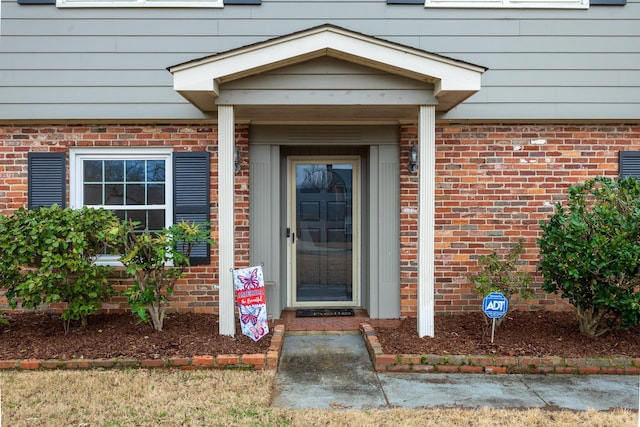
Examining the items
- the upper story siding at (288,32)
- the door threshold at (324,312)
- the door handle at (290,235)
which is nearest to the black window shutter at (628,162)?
the upper story siding at (288,32)

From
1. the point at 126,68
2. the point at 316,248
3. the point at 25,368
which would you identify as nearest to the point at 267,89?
the point at 126,68

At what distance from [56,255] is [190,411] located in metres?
2.29

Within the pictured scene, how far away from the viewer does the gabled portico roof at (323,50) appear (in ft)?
15.8

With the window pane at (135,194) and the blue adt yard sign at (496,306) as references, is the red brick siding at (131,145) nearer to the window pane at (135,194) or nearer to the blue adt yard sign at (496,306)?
the window pane at (135,194)

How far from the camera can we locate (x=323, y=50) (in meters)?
4.91

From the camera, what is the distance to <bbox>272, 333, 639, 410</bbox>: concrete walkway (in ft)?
13.0

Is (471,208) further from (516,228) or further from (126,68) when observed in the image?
(126,68)

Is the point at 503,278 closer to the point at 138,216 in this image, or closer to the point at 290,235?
the point at 290,235

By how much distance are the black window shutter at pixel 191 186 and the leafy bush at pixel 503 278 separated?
3.32 metres

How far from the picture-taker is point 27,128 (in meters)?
6.14

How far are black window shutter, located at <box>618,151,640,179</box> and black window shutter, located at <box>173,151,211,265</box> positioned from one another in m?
5.11

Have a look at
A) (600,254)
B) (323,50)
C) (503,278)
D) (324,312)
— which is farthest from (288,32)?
(600,254)

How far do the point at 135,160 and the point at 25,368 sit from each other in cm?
270

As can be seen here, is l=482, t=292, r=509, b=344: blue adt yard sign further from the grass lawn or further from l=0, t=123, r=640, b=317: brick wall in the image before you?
the grass lawn
